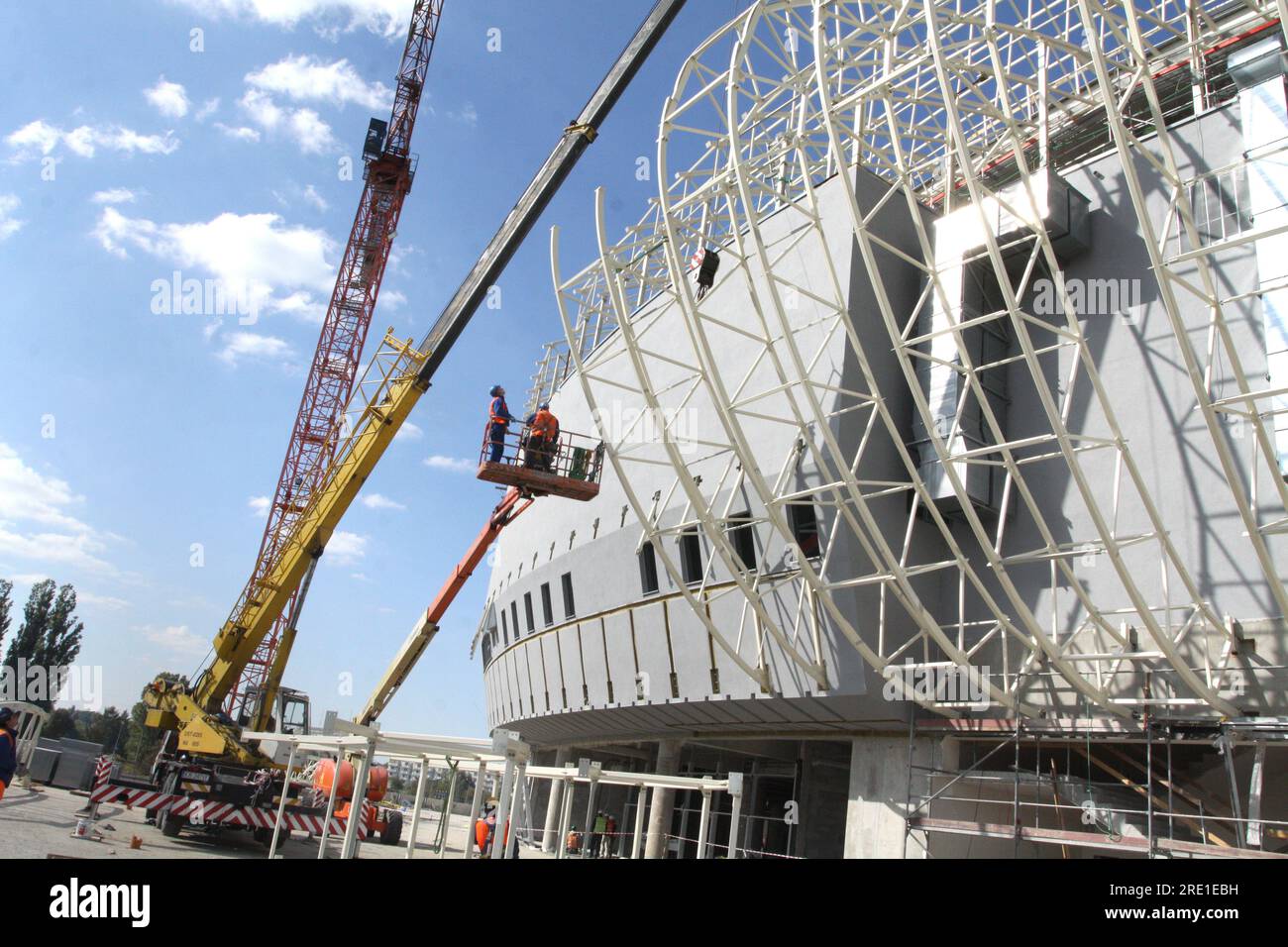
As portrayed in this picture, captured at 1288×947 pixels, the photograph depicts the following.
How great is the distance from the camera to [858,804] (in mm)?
20500

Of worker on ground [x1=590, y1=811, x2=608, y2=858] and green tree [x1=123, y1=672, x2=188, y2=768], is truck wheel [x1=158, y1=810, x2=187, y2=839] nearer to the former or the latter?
worker on ground [x1=590, y1=811, x2=608, y2=858]

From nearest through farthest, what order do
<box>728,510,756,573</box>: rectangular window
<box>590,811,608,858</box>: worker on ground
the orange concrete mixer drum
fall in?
<box>728,510,756,573</box>: rectangular window, the orange concrete mixer drum, <box>590,811,608,858</box>: worker on ground

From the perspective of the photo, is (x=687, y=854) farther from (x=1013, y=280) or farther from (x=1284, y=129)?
(x=1284, y=129)

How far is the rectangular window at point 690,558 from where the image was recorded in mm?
24109

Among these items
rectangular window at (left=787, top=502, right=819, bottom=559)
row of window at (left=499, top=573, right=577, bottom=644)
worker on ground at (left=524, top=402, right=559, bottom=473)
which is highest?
worker on ground at (left=524, top=402, right=559, bottom=473)

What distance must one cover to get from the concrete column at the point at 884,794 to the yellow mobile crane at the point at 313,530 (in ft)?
52.6

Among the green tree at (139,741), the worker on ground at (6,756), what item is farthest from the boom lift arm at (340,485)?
the green tree at (139,741)

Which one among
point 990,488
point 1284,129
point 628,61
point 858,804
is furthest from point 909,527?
point 628,61

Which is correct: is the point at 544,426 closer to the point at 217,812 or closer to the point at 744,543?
the point at 744,543

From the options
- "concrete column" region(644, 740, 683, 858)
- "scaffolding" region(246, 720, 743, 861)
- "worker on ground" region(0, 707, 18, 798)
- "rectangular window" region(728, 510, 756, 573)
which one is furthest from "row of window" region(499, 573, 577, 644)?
"worker on ground" region(0, 707, 18, 798)

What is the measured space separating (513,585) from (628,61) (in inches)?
773

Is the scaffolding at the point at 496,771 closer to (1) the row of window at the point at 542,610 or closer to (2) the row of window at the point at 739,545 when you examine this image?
(2) the row of window at the point at 739,545

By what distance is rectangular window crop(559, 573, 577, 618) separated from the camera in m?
29.6

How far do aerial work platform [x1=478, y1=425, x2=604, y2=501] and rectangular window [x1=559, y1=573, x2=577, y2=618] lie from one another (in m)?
6.59
